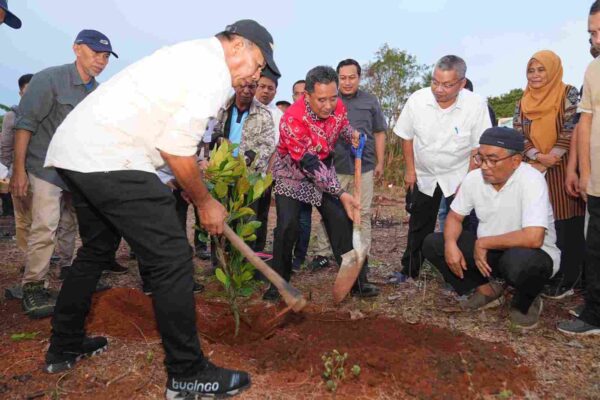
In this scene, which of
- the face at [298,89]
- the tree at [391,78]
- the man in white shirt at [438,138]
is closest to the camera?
the man in white shirt at [438,138]

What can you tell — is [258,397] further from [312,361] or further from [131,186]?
[131,186]

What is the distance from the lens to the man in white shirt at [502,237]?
128 inches

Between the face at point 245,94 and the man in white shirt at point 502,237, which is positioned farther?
the face at point 245,94

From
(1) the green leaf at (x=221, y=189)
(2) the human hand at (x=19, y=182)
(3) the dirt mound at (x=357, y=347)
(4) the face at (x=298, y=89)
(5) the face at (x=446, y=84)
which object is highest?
(4) the face at (x=298, y=89)

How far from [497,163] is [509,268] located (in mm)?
691

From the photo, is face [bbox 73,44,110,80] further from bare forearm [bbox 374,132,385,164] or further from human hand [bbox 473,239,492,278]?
human hand [bbox 473,239,492,278]

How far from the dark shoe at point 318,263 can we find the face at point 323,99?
1.80 meters

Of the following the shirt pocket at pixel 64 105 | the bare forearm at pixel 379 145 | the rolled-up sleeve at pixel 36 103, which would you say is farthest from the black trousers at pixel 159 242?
the bare forearm at pixel 379 145

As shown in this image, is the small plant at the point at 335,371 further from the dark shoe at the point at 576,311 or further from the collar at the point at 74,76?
the collar at the point at 74,76

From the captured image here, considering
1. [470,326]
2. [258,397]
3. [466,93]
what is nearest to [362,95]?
[466,93]

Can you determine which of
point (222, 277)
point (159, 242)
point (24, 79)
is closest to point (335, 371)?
point (222, 277)

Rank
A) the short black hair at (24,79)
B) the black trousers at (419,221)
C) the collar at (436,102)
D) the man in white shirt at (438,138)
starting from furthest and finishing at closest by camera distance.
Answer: the short black hair at (24,79)
the black trousers at (419,221)
the collar at (436,102)
the man in white shirt at (438,138)

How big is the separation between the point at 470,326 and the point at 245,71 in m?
2.28

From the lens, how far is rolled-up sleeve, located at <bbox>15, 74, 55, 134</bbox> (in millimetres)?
3625
